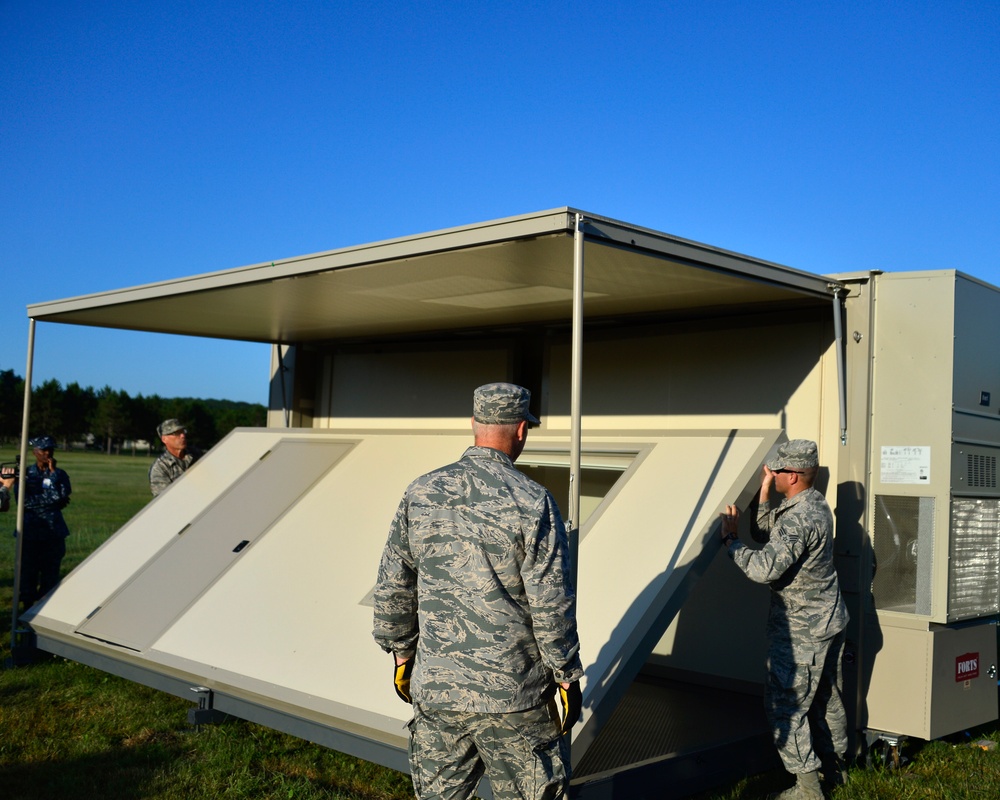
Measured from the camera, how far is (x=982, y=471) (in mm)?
5496

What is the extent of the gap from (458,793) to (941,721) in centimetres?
303

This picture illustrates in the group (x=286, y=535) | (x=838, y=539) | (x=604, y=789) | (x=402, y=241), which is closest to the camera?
(x=604, y=789)

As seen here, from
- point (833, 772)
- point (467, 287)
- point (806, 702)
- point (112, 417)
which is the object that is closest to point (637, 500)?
point (806, 702)

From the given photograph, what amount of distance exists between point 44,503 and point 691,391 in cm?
519

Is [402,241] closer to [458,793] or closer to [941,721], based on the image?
[458,793]

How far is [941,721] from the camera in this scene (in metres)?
5.18

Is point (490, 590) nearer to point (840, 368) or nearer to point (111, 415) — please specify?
point (840, 368)

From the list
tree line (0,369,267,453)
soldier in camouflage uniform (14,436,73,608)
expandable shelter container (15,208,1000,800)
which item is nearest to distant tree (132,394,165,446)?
tree line (0,369,267,453)

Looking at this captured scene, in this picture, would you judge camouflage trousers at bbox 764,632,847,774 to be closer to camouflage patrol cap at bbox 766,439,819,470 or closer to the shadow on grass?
camouflage patrol cap at bbox 766,439,819,470

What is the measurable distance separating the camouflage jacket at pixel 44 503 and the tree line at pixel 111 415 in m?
58.0

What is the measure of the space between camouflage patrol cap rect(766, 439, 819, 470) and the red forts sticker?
143cm

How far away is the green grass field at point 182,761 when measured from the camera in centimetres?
482

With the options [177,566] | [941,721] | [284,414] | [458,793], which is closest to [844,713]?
[941,721]

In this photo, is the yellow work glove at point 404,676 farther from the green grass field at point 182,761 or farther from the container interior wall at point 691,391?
the container interior wall at point 691,391
